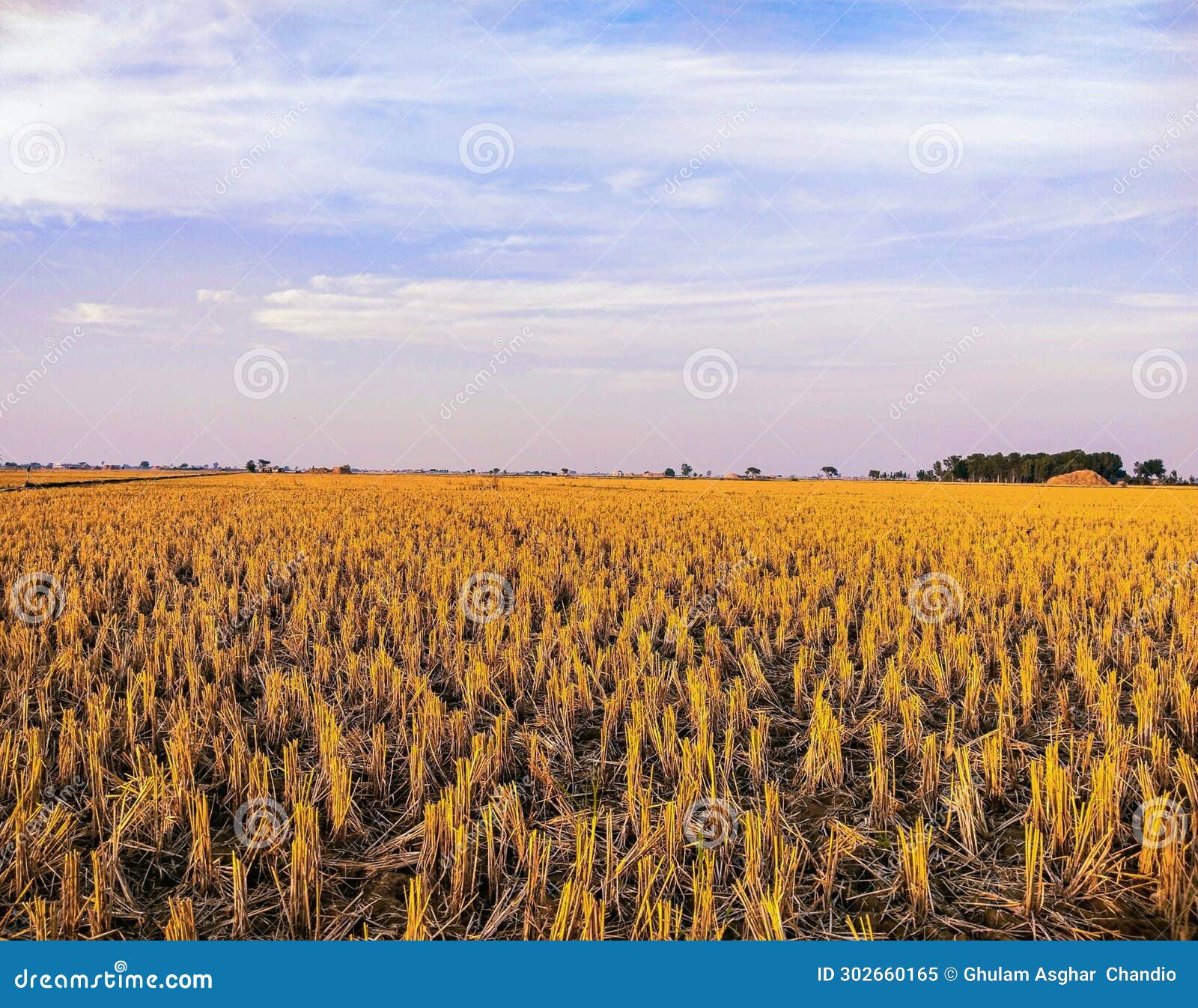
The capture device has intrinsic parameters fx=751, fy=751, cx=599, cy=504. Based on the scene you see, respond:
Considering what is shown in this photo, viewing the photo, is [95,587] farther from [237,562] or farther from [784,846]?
[784,846]

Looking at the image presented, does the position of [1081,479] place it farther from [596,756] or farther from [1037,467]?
[596,756]

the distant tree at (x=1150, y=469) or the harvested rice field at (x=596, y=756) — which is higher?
the distant tree at (x=1150, y=469)

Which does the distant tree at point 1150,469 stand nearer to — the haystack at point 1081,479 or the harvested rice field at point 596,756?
the haystack at point 1081,479

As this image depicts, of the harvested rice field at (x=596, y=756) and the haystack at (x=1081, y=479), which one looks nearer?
the harvested rice field at (x=596, y=756)

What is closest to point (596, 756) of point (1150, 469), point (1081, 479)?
point (1081, 479)

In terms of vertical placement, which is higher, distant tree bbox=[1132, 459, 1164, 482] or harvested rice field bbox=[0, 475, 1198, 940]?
distant tree bbox=[1132, 459, 1164, 482]

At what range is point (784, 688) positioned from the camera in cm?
521

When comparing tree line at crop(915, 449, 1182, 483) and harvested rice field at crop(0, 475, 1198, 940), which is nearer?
harvested rice field at crop(0, 475, 1198, 940)

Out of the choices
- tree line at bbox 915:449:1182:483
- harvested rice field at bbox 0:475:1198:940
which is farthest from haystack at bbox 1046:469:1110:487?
harvested rice field at bbox 0:475:1198:940

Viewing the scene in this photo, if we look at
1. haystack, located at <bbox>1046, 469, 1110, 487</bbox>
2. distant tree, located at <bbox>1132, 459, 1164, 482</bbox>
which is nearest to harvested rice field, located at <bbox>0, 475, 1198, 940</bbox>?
haystack, located at <bbox>1046, 469, 1110, 487</bbox>

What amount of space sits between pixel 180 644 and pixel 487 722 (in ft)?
9.29

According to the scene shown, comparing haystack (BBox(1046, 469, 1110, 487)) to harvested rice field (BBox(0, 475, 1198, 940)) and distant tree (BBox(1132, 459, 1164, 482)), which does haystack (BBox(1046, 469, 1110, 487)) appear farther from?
harvested rice field (BBox(0, 475, 1198, 940))

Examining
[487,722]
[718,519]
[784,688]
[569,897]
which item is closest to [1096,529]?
[718,519]

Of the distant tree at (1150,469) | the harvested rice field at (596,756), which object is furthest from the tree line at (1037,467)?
the harvested rice field at (596,756)
